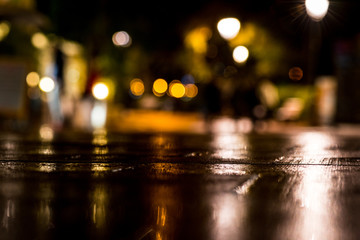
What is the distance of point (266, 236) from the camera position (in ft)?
14.7

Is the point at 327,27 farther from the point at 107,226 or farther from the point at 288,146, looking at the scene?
the point at 107,226

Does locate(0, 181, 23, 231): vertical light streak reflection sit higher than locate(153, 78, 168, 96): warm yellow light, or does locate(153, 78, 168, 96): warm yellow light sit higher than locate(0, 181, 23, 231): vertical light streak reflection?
locate(153, 78, 168, 96): warm yellow light

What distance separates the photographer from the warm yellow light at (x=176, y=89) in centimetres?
8371

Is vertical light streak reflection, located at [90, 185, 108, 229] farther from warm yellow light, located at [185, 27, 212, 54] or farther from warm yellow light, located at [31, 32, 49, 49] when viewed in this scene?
warm yellow light, located at [185, 27, 212, 54]

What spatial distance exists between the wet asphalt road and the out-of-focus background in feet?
29.7

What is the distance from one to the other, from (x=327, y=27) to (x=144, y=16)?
907 centimetres

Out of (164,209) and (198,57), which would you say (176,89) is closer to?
(198,57)

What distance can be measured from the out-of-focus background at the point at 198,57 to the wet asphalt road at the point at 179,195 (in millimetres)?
9062

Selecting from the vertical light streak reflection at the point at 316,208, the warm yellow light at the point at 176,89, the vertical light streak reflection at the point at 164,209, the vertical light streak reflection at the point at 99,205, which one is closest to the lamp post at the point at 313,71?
the vertical light streak reflection at the point at 316,208

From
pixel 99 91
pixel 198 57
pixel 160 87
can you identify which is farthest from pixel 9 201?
pixel 160 87

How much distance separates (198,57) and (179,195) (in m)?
28.0

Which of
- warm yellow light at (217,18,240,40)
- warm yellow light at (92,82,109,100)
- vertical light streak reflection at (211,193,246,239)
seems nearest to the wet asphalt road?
vertical light streak reflection at (211,193,246,239)

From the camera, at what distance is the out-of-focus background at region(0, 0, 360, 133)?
22234 mm

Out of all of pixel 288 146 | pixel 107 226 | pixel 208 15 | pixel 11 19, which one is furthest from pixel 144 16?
pixel 107 226
